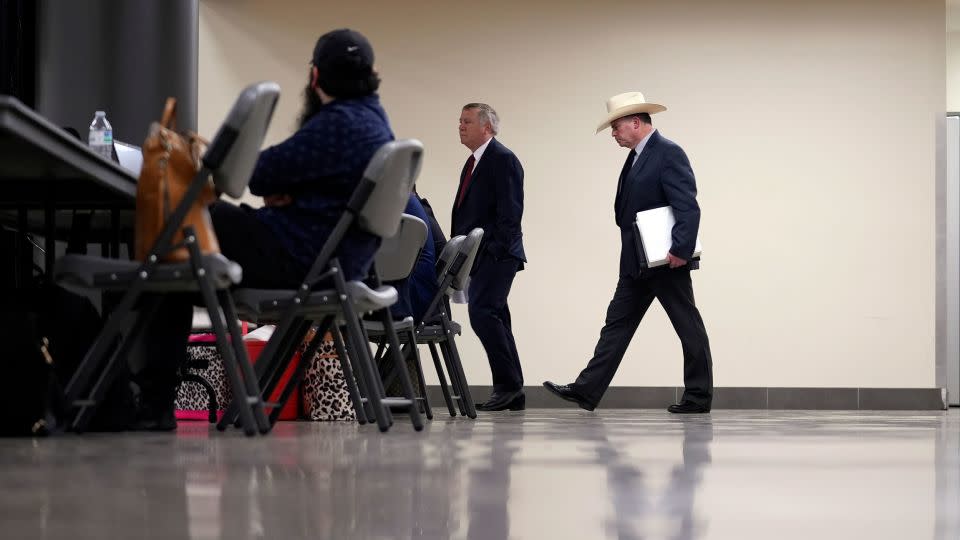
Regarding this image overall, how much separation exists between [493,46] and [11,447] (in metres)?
6.04

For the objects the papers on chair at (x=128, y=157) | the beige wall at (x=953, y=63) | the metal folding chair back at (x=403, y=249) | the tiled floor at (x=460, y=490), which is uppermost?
the beige wall at (x=953, y=63)

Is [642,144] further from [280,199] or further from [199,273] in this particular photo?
[199,273]

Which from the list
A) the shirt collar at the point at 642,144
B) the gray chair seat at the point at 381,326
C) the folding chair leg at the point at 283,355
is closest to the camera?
the folding chair leg at the point at 283,355

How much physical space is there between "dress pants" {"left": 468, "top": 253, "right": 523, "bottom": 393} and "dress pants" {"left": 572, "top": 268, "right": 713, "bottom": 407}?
312 mm

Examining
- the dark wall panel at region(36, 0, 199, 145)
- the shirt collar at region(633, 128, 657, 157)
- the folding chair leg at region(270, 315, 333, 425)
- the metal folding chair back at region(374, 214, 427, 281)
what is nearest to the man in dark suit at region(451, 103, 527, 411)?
the shirt collar at region(633, 128, 657, 157)

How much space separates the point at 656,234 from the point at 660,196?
0.28 metres

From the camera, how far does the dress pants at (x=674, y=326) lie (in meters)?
5.72

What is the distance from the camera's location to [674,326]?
571 cm

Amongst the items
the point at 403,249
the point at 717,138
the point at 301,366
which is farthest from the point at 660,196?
the point at 301,366

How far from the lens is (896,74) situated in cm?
795

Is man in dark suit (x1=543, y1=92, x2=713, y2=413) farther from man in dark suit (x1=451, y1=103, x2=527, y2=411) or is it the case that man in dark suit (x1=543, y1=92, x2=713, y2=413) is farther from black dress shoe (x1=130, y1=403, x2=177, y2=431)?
black dress shoe (x1=130, y1=403, x2=177, y2=431)

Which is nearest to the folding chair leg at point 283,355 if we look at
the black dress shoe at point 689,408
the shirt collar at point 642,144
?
the black dress shoe at point 689,408

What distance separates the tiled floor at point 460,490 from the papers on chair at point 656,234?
10.4ft

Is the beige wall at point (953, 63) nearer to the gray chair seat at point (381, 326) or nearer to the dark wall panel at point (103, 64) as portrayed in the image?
the dark wall panel at point (103, 64)
